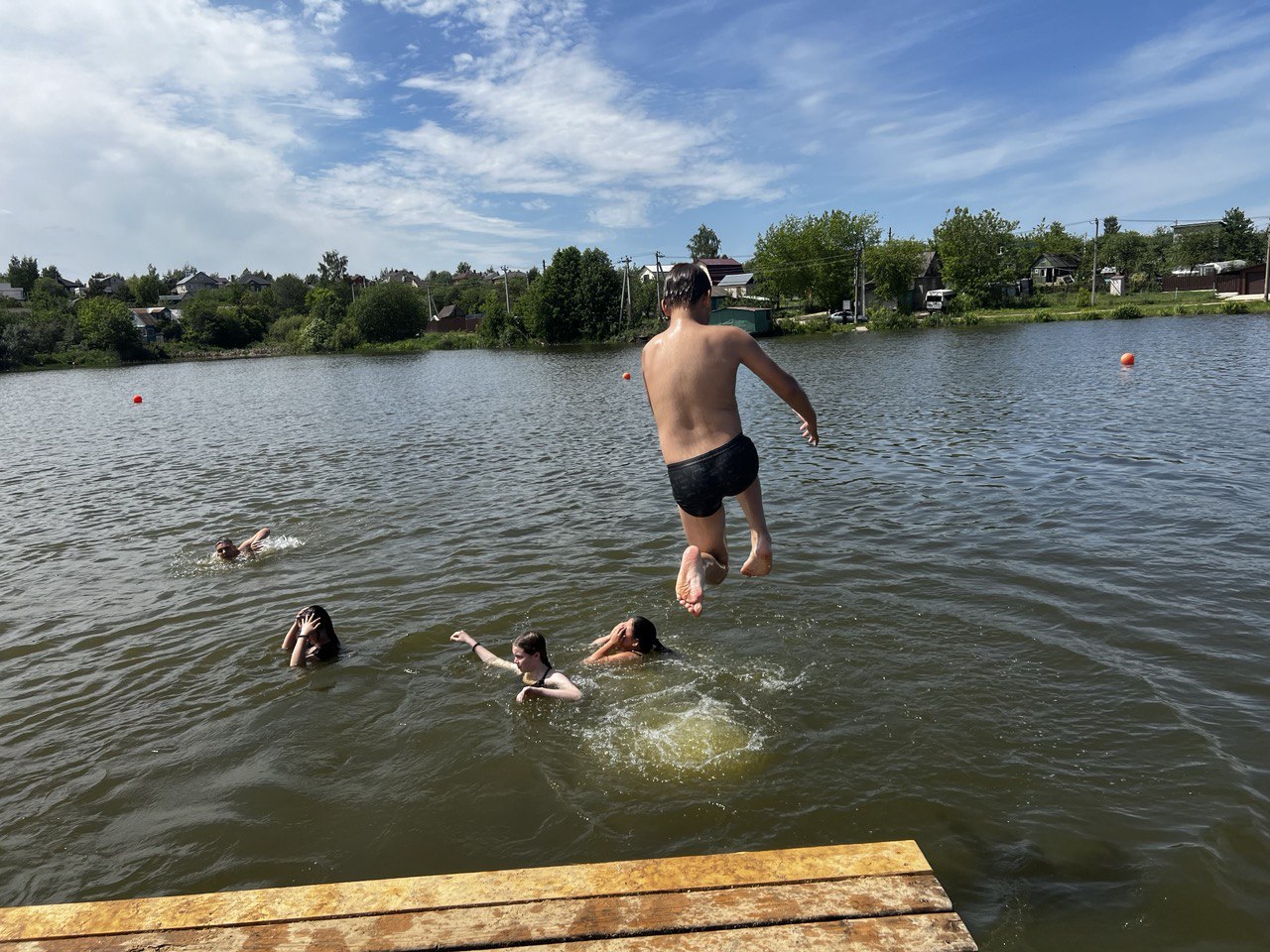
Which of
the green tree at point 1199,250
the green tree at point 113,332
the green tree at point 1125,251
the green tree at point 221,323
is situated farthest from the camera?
the green tree at point 221,323

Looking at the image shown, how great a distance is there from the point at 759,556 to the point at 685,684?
4.24 metres

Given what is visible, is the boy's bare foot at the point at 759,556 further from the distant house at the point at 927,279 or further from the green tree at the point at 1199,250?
the green tree at the point at 1199,250

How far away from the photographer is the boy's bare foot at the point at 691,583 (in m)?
4.87

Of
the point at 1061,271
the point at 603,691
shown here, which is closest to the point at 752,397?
the point at 603,691

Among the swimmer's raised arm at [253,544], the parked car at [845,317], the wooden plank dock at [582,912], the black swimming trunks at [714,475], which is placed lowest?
the swimmer's raised arm at [253,544]

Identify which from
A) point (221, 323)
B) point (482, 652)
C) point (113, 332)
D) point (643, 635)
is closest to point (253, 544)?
point (482, 652)

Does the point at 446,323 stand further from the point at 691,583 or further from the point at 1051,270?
the point at 691,583

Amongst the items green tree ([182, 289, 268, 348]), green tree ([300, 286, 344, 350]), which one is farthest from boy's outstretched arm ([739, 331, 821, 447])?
green tree ([182, 289, 268, 348])

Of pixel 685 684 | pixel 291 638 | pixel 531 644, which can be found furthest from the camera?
pixel 291 638

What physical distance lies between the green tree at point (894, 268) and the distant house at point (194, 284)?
152398mm

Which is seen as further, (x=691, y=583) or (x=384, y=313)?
(x=384, y=313)

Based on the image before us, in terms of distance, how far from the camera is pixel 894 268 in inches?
3740

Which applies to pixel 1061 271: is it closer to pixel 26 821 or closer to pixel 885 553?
pixel 885 553

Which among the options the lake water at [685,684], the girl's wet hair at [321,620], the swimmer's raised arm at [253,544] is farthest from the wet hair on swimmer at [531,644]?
the swimmer's raised arm at [253,544]
